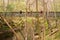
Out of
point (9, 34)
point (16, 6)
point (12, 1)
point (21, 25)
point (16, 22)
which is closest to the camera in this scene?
point (21, 25)

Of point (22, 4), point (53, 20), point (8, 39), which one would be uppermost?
point (22, 4)

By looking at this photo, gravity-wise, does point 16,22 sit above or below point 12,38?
above

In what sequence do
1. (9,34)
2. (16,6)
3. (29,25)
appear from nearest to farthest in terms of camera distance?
(29,25), (9,34), (16,6)

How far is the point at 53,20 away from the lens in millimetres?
2242

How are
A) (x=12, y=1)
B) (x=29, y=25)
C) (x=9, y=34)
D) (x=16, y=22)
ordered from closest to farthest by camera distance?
(x=29, y=25), (x=16, y=22), (x=9, y=34), (x=12, y=1)

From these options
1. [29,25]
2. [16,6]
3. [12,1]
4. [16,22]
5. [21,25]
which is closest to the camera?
[29,25]

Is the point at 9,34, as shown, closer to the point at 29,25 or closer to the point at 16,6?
the point at 16,6

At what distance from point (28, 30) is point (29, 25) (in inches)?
2.1

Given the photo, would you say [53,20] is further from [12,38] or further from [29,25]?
[29,25]

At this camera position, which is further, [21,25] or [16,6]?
[16,6]

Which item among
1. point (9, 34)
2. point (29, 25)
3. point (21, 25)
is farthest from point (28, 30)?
point (9, 34)

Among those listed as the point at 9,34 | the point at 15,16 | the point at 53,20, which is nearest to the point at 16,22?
the point at 15,16

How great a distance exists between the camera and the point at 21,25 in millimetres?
1987

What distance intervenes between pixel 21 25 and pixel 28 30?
2.52 ft
